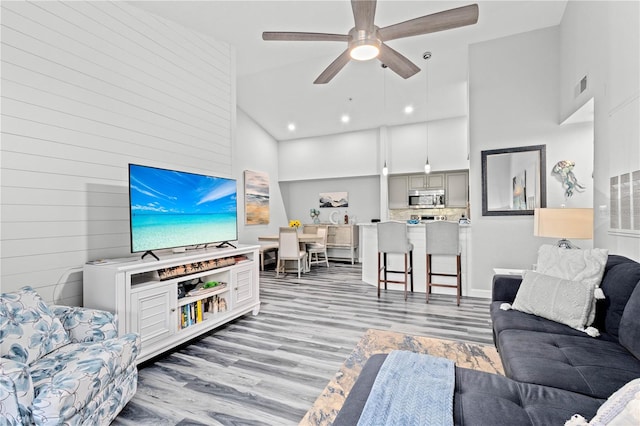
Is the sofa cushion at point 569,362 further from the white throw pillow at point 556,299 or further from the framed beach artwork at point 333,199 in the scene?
the framed beach artwork at point 333,199

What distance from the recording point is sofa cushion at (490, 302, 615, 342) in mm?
1864

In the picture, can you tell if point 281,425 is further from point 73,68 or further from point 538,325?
point 73,68

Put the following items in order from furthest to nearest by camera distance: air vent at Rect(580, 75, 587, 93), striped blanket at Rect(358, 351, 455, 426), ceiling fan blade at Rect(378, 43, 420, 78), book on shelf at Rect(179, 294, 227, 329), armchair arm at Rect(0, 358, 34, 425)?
air vent at Rect(580, 75, 587, 93) < book on shelf at Rect(179, 294, 227, 329) < ceiling fan blade at Rect(378, 43, 420, 78) < armchair arm at Rect(0, 358, 34, 425) < striped blanket at Rect(358, 351, 455, 426)

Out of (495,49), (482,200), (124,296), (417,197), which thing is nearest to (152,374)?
(124,296)

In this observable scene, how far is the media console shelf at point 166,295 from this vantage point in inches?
88.7

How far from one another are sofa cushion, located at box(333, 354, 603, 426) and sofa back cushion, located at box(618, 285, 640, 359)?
0.60 meters

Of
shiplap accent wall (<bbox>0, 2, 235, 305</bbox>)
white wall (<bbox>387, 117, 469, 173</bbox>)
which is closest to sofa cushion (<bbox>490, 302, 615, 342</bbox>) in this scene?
shiplap accent wall (<bbox>0, 2, 235, 305</bbox>)

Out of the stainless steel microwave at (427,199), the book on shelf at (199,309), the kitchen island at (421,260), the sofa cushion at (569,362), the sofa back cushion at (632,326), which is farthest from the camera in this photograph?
the stainless steel microwave at (427,199)

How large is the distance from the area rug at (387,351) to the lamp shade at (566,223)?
1.57 meters

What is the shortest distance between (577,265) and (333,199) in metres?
6.18

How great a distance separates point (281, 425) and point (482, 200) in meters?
3.79

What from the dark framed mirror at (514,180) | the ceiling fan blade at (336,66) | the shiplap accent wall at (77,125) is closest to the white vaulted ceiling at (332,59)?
the shiplap accent wall at (77,125)

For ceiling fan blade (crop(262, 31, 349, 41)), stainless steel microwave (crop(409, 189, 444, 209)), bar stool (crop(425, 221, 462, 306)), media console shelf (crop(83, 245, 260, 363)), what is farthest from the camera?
stainless steel microwave (crop(409, 189, 444, 209))

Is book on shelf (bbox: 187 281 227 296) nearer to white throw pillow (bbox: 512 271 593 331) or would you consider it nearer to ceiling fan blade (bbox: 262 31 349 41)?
ceiling fan blade (bbox: 262 31 349 41)
